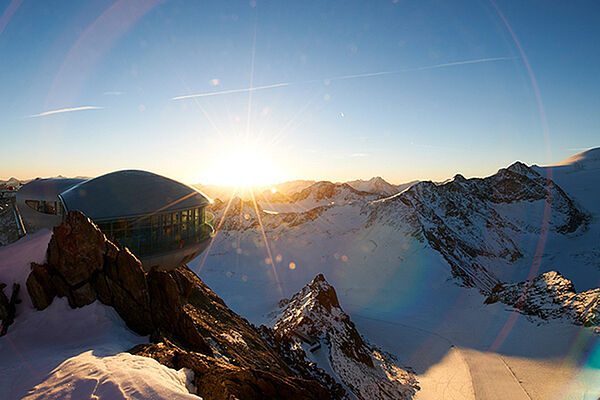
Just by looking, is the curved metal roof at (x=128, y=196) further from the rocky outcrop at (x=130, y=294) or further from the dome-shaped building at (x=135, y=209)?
the rocky outcrop at (x=130, y=294)

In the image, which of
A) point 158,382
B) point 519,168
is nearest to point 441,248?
point 158,382

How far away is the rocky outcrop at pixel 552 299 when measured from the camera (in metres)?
31.7

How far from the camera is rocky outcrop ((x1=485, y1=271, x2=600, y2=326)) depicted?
31.7m

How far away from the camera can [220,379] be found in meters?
7.47

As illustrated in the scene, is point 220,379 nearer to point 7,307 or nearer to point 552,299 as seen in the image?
point 7,307

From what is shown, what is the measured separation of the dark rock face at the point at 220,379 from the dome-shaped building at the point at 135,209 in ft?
22.5

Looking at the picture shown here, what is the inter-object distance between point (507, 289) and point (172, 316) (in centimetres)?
5466

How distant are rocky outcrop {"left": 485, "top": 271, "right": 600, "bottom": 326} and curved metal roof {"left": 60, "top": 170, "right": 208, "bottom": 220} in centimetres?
4604

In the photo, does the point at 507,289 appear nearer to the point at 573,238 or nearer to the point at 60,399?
the point at 60,399

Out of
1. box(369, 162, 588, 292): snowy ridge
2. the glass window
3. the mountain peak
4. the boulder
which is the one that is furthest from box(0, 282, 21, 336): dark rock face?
the mountain peak

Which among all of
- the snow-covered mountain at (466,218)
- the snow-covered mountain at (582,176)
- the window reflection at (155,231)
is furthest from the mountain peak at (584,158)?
the window reflection at (155,231)

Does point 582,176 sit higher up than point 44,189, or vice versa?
point 582,176

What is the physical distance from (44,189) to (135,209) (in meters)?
7.44

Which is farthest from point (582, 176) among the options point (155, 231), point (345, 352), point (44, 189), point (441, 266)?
point (44, 189)
